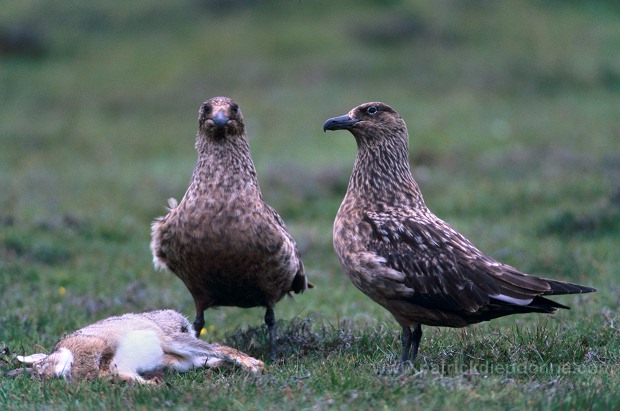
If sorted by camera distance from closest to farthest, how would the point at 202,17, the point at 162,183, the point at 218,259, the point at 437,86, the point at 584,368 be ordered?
the point at 584,368 → the point at 218,259 → the point at 162,183 → the point at 437,86 → the point at 202,17

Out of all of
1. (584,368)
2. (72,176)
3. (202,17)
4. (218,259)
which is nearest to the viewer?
(584,368)

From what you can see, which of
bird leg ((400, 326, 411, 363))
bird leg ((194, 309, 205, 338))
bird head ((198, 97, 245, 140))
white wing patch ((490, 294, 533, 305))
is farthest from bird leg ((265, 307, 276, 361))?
white wing patch ((490, 294, 533, 305))

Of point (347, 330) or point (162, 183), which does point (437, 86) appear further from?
point (347, 330)

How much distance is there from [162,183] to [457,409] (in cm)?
1031

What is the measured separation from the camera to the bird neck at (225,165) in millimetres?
6605

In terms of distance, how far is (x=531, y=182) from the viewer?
13.2m

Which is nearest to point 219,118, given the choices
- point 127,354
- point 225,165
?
point 225,165

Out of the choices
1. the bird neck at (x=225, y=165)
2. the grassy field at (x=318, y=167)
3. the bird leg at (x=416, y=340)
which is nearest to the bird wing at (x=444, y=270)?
the bird leg at (x=416, y=340)

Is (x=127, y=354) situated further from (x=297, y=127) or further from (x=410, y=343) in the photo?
(x=297, y=127)

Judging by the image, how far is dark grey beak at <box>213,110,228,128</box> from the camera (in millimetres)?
6660

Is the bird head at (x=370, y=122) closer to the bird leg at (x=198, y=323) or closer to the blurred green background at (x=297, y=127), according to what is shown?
the bird leg at (x=198, y=323)

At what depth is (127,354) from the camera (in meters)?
5.68

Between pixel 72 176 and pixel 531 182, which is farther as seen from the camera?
pixel 72 176

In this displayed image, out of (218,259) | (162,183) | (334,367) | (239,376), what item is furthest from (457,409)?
(162,183)
